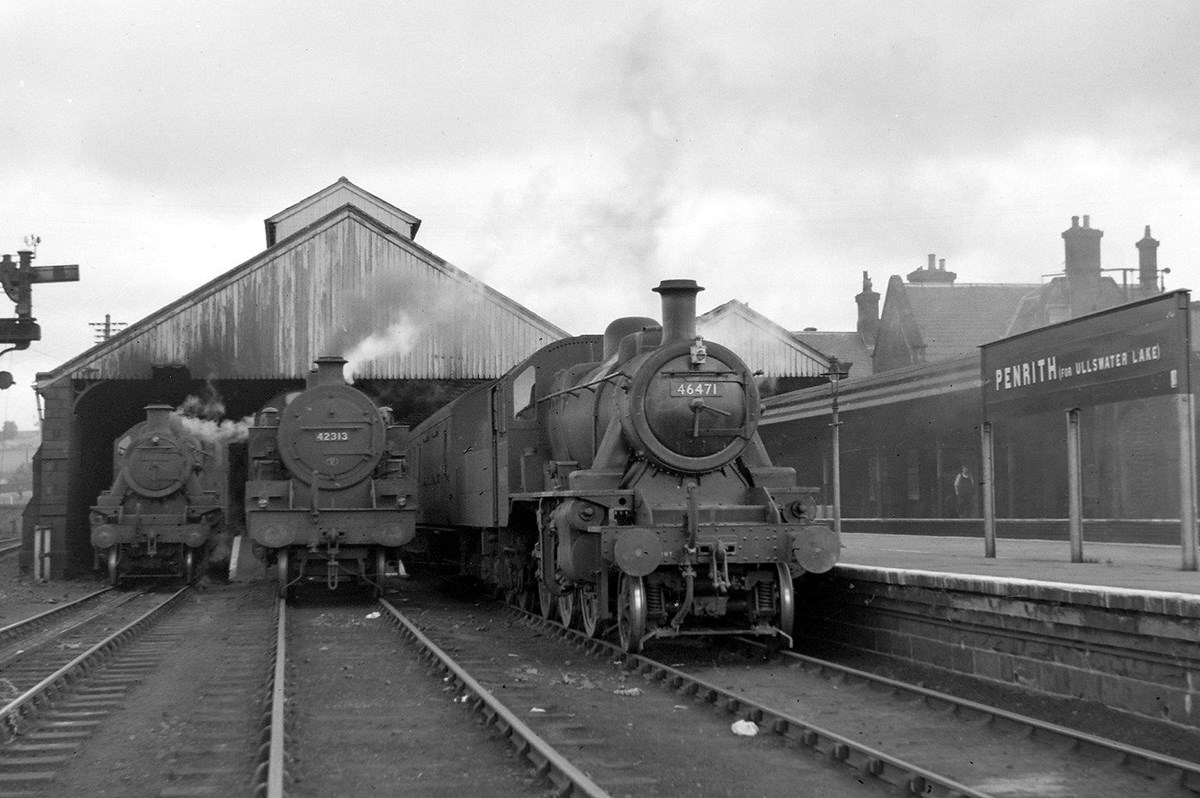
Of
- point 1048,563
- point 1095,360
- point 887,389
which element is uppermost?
point 887,389

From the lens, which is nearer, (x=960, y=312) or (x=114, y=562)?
(x=114, y=562)

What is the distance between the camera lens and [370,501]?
56.2 ft

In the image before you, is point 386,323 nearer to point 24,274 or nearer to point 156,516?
point 156,516

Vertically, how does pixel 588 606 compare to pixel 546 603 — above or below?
above

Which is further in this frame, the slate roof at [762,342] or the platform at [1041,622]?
the slate roof at [762,342]

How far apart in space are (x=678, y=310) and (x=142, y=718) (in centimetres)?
538

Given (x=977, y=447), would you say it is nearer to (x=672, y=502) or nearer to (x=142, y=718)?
(x=672, y=502)

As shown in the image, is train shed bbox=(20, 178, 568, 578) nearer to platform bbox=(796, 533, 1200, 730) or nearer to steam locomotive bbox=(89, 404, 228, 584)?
steam locomotive bbox=(89, 404, 228, 584)

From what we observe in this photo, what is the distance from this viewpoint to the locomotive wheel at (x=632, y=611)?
990 cm

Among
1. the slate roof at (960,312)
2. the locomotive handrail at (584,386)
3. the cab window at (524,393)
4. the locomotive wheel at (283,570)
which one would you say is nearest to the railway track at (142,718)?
the locomotive wheel at (283,570)

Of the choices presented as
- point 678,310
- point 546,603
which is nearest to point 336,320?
point 546,603

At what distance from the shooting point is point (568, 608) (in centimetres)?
1221

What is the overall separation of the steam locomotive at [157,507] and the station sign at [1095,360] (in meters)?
13.6

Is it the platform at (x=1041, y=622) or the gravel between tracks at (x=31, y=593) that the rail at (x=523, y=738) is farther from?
the gravel between tracks at (x=31, y=593)
